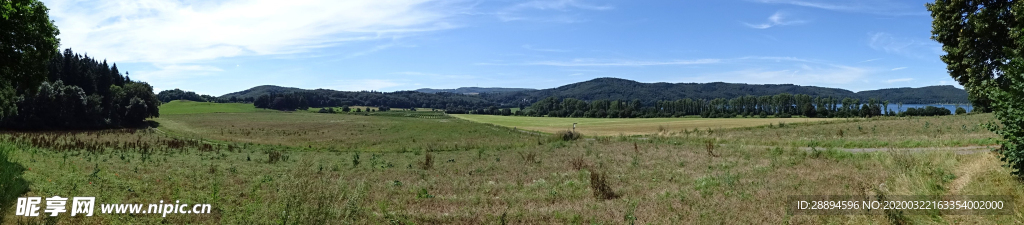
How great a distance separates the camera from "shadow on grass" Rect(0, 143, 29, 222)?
8.61 metres

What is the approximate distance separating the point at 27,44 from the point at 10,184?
33.3 ft

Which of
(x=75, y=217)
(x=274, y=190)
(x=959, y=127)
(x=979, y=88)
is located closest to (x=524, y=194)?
(x=274, y=190)

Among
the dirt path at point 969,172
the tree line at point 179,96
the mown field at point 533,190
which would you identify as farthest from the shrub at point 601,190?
the tree line at point 179,96

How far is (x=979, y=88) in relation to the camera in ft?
61.0

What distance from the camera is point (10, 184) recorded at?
9664 millimetres

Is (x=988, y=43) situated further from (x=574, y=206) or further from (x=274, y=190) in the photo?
(x=274, y=190)

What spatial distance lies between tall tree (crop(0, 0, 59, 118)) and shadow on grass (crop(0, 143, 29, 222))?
5.68 metres

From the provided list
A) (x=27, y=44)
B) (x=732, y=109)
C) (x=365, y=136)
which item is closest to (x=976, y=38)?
(x=27, y=44)

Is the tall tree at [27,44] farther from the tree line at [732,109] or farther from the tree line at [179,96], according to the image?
the tree line at [179,96]

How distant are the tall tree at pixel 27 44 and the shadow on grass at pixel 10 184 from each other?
568cm

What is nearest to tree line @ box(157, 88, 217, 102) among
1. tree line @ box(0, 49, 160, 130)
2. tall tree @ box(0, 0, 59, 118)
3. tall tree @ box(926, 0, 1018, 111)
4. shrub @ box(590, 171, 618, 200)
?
tree line @ box(0, 49, 160, 130)

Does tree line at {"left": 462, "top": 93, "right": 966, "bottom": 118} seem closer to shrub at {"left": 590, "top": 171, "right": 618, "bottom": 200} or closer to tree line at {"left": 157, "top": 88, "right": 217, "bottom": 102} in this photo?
tree line at {"left": 157, "top": 88, "right": 217, "bottom": 102}

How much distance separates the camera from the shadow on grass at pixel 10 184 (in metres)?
8.61

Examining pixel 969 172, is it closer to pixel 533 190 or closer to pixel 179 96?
pixel 533 190
